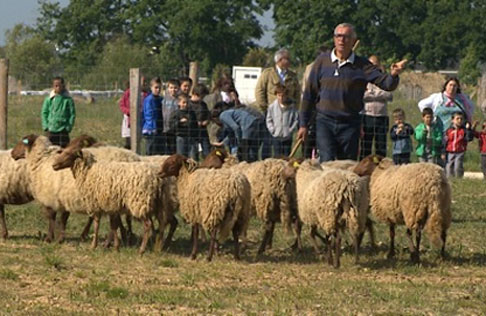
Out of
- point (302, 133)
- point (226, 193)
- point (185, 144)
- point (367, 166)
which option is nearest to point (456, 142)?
point (185, 144)

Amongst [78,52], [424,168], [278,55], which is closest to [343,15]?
[78,52]

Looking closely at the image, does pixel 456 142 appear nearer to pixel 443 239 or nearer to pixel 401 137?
pixel 401 137

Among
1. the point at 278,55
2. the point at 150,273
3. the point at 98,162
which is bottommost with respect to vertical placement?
the point at 150,273

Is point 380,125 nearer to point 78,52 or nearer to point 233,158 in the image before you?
point 233,158

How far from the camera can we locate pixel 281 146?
1712cm

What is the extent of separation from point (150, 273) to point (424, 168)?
3229 millimetres

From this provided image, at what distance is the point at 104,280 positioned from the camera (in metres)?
10.7

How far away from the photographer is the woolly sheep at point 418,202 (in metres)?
12.0

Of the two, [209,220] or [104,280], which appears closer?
[104,280]

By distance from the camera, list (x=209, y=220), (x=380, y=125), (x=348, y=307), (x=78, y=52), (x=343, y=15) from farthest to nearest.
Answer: (x=78, y=52) → (x=343, y=15) → (x=380, y=125) → (x=209, y=220) → (x=348, y=307)

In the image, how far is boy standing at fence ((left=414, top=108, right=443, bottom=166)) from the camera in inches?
756

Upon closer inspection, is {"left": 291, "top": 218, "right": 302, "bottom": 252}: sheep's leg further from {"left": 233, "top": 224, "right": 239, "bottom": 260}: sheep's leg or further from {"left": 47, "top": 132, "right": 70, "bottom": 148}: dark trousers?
{"left": 47, "top": 132, "right": 70, "bottom": 148}: dark trousers

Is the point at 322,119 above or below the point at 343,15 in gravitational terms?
below

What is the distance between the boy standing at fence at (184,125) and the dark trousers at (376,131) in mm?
2825
